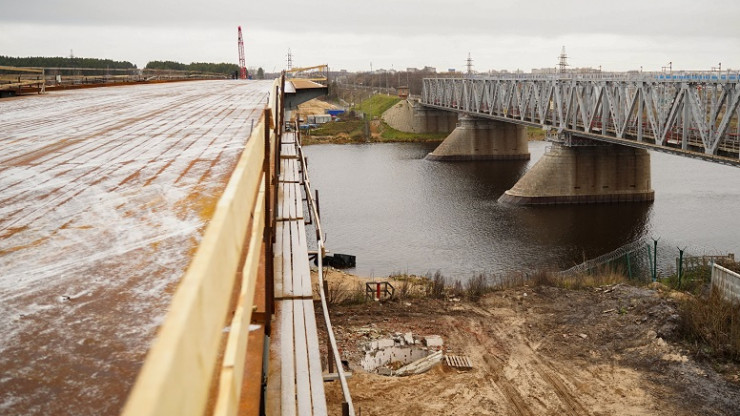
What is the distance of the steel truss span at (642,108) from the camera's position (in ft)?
109

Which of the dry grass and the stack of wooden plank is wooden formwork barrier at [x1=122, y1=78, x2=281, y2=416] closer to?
the stack of wooden plank

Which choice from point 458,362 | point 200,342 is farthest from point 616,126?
point 200,342

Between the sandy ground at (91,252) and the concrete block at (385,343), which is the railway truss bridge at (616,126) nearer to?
the concrete block at (385,343)

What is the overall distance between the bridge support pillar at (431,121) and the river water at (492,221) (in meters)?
30.9

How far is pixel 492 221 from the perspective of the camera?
4078 centimetres

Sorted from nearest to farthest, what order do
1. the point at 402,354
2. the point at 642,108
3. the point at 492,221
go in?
the point at 402,354 < the point at 642,108 < the point at 492,221

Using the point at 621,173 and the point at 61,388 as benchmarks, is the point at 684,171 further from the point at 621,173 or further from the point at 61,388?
the point at 61,388

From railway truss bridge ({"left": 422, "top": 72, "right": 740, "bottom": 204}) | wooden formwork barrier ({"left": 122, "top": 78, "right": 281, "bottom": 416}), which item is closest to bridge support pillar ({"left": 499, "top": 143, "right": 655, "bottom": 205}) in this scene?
railway truss bridge ({"left": 422, "top": 72, "right": 740, "bottom": 204})

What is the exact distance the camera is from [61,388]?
250cm

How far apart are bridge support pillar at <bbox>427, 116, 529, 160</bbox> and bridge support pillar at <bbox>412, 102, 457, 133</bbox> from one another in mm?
20757

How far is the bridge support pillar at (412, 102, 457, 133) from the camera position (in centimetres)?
9131

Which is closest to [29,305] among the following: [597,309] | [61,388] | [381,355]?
[61,388]

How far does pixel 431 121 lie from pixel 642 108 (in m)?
52.2

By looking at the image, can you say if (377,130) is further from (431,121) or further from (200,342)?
(200,342)
